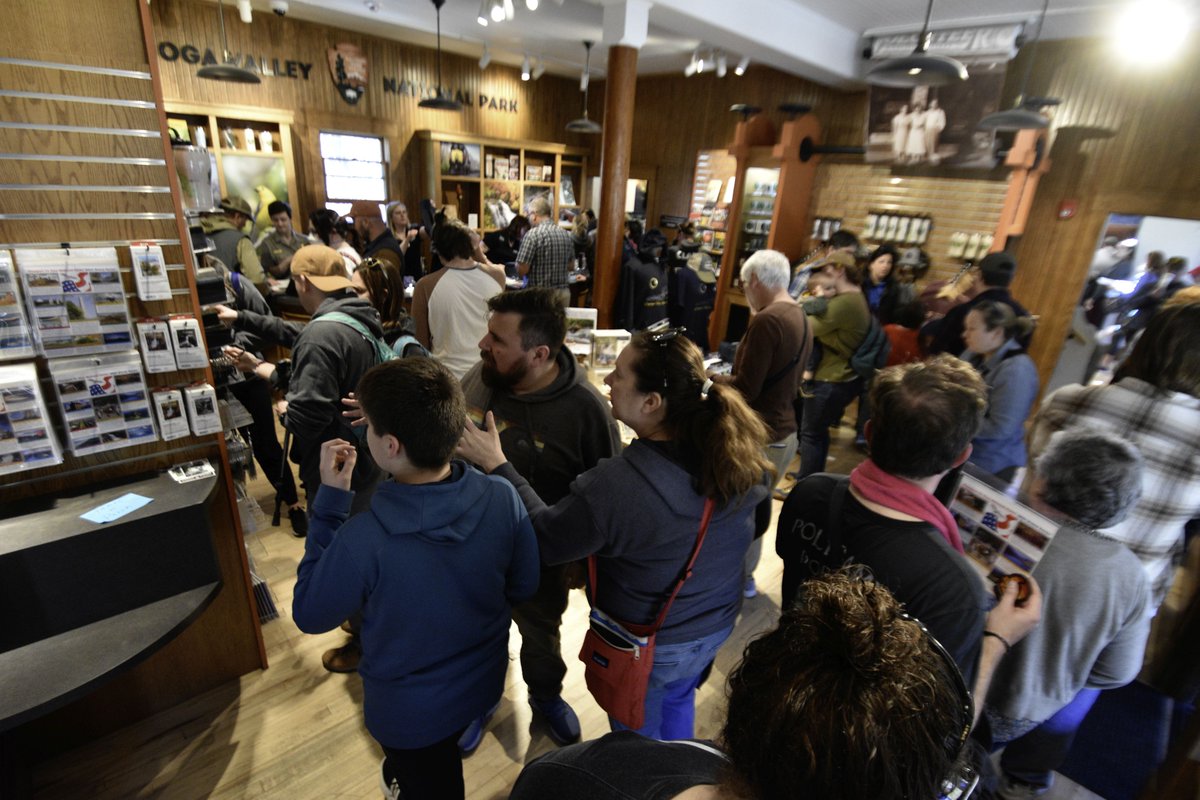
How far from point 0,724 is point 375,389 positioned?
113 centimetres

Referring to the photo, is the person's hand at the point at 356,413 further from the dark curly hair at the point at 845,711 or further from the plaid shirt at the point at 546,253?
the plaid shirt at the point at 546,253

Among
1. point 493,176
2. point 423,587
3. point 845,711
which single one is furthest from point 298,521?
point 493,176

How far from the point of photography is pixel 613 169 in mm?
5066

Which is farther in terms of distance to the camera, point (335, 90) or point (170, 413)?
point (335, 90)

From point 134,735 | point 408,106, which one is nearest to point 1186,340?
point 134,735

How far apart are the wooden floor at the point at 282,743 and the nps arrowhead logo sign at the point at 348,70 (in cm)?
741

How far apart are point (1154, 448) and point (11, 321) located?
362 centimetres

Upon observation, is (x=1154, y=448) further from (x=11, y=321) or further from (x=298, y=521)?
(x=298, y=521)

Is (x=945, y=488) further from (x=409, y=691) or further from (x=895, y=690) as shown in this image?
(x=409, y=691)

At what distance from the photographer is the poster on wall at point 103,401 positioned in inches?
68.8

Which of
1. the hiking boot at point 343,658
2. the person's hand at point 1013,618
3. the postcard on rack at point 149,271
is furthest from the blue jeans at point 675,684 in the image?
the postcard on rack at point 149,271

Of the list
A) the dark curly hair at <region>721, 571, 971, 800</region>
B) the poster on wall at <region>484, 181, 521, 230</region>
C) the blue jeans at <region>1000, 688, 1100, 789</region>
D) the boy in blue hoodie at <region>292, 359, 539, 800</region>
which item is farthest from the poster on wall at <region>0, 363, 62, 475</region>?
the poster on wall at <region>484, 181, 521, 230</region>

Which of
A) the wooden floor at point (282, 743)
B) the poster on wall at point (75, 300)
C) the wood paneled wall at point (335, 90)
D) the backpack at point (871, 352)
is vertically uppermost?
the wood paneled wall at point (335, 90)

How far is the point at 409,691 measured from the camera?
1.43 meters
